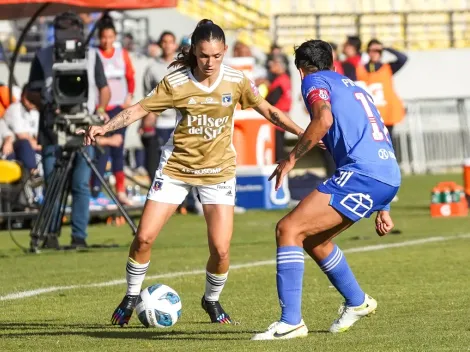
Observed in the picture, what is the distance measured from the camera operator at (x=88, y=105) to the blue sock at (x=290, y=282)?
6222 millimetres

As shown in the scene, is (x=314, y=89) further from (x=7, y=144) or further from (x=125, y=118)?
(x=7, y=144)

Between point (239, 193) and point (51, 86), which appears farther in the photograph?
point (239, 193)

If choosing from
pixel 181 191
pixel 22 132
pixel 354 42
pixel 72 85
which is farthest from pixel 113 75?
pixel 181 191

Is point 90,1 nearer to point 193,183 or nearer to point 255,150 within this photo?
point 255,150

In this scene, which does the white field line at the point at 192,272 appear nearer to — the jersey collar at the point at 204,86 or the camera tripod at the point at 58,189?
the camera tripod at the point at 58,189

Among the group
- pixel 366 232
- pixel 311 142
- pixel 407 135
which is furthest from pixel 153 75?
pixel 407 135

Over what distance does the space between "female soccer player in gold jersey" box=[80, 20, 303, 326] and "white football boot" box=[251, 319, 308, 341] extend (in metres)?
1.09

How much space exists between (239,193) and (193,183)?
1176 centimetres

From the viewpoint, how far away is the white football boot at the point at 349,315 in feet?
27.1

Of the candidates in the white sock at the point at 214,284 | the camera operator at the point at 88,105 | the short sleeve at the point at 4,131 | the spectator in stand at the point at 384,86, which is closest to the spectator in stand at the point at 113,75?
the short sleeve at the point at 4,131

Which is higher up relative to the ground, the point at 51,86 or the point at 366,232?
the point at 51,86

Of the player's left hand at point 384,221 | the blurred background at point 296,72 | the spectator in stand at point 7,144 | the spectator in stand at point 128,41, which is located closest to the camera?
the player's left hand at point 384,221

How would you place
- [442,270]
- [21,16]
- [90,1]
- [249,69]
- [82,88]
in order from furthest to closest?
[249,69] < [21,16] < [90,1] < [82,88] < [442,270]

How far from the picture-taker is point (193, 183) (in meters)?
8.93
